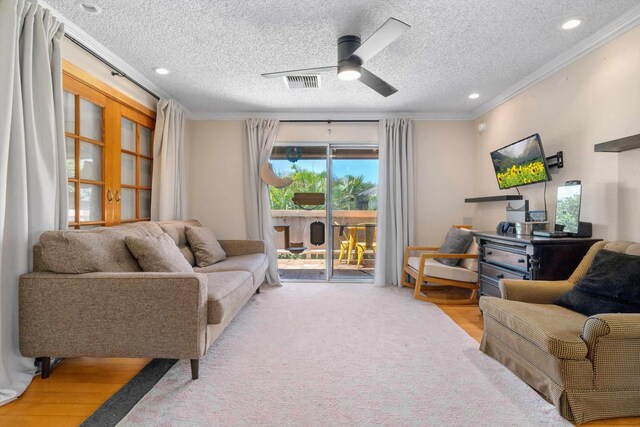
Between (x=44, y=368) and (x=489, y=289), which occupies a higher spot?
(x=489, y=289)

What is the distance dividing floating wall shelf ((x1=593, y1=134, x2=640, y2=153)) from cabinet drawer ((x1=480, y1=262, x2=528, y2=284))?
106 cm

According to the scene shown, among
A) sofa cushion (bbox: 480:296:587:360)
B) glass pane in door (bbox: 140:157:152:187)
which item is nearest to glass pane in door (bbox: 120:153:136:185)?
glass pane in door (bbox: 140:157:152:187)

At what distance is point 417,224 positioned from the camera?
15.1ft

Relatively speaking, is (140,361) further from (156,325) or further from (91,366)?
(156,325)

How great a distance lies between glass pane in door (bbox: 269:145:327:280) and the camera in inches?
187

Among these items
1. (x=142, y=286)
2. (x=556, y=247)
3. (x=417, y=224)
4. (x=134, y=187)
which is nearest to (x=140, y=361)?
(x=142, y=286)

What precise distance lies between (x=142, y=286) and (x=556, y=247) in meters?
2.94

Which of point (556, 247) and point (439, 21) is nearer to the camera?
point (439, 21)

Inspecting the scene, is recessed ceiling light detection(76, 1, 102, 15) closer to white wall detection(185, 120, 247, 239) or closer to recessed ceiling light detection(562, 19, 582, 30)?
white wall detection(185, 120, 247, 239)

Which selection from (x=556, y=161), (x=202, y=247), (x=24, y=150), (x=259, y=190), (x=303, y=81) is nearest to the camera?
(x=24, y=150)

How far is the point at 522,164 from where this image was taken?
10.3 ft

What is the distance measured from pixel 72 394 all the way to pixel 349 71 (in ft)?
8.92

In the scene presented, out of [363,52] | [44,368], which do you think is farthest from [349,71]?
[44,368]

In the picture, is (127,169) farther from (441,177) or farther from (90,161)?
(441,177)
